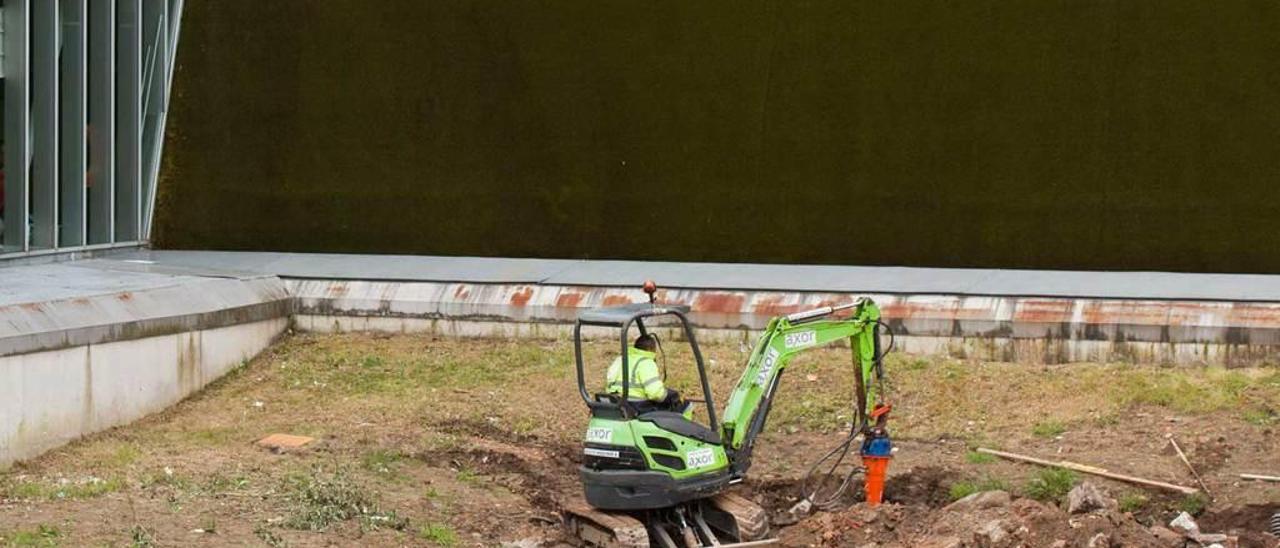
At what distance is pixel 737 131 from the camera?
19250 mm

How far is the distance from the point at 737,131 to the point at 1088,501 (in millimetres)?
8165

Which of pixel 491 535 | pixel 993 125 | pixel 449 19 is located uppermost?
pixel 449 19

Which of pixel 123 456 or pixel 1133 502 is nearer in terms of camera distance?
pixel 1133 502

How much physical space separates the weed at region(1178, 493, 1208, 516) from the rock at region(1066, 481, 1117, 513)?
62 cm

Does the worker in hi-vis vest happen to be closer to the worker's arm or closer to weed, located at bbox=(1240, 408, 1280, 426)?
the worker's arm

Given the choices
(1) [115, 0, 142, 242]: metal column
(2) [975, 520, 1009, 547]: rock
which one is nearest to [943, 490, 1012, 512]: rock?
(2) [975, 520, 1009, 547]: rock

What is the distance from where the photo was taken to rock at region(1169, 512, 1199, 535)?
1182 centimetres

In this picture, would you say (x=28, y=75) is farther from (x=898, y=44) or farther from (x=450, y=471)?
(x=898, y=44)

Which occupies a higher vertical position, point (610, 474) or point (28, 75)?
point (28, 75)

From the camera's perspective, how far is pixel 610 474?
11.8 meters

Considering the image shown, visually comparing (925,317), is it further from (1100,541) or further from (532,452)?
(1100,541)

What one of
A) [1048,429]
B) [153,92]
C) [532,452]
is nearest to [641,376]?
[532,452]

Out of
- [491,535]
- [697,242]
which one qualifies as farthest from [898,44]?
[491,535]

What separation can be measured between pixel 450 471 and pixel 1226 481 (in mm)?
6211
